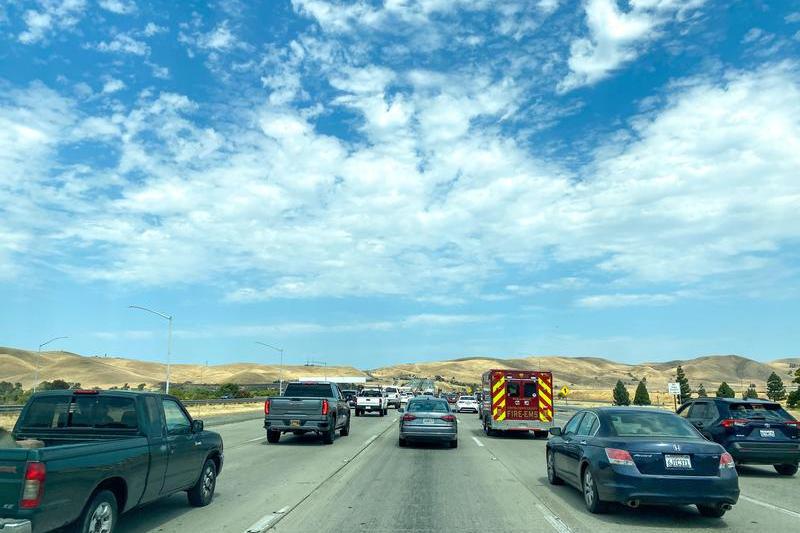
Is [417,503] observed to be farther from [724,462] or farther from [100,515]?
[100,515]

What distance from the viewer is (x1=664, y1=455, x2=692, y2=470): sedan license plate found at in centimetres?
907

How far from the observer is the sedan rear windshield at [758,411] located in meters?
14.8

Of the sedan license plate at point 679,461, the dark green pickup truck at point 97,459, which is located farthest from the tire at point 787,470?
the dark green pickup truck at point 97,459

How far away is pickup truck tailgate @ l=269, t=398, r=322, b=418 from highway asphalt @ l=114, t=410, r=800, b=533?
10.9 feet

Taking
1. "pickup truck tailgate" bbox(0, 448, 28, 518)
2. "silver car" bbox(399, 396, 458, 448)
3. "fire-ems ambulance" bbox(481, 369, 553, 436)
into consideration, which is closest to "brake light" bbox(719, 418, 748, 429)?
"silver car" bbox(399, 396, 458, 448)

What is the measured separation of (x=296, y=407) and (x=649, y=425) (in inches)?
528

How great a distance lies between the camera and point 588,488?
9.98 metres

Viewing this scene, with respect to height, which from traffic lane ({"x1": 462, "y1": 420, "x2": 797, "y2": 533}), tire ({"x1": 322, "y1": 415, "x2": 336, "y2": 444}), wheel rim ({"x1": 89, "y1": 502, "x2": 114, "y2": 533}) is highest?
tire ({"x1": 322, "y1": 415, "x2": 336, "y2": 444})

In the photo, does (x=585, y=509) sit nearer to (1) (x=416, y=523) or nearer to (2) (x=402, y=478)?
(1) (x=416, y=523)

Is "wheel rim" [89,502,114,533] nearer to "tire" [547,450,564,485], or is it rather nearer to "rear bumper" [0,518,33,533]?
"rear bumper" [0,518,33,533]

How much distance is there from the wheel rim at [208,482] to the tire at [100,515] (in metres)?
2.87

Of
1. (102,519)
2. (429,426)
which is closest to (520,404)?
(429,426)

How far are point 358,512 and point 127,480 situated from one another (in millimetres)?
3523

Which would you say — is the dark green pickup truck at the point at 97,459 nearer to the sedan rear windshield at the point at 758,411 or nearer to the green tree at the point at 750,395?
the sedan rear windshield at the point at 758,411
